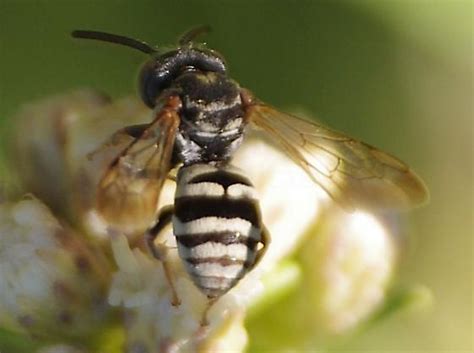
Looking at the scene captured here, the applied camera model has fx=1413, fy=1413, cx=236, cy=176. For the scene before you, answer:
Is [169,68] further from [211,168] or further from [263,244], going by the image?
[263,244]

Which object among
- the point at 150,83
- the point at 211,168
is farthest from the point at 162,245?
the point at 150,83

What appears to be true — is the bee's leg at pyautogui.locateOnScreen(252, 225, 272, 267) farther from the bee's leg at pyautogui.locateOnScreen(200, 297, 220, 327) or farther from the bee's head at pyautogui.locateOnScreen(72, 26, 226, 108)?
the bee's head at pyautogui.locateOnScreen(72, 26, 226, 108)

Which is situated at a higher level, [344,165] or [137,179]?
[344,165]

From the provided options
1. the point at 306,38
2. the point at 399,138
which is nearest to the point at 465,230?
the point at 399,138

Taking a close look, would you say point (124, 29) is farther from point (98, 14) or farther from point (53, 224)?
point (53, 224)

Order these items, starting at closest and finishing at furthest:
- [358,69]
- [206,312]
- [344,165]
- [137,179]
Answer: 1. [137,179]
2. [206,312]
3. [344,165]
4. [358,69]

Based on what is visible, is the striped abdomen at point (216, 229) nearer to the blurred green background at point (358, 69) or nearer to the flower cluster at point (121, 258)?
the flower cluster at point (121, 258)

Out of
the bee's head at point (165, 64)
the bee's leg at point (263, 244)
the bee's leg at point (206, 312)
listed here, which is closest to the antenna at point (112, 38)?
the bee's head at point (165, 64)
